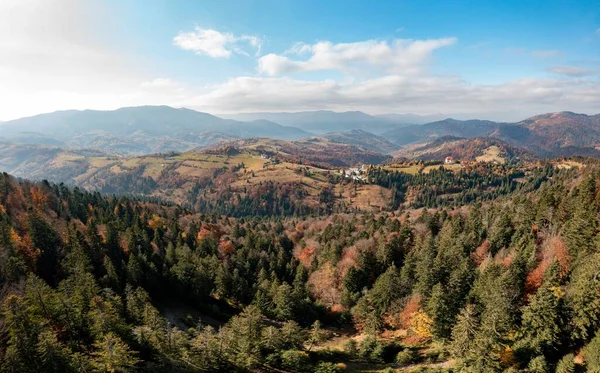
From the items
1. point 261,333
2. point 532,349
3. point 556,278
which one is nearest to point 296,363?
point 261,333

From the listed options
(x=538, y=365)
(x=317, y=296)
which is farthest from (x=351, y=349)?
(x=317, y=296)

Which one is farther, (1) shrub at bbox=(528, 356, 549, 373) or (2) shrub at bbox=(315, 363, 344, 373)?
(2) shrub at bbox=(315, 363, 344, 373)

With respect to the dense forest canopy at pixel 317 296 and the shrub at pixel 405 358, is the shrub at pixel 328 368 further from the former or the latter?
the shrub at pixel 405 358

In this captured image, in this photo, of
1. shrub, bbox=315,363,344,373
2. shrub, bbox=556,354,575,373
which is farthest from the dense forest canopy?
shrub, bbox=315,363,344,373

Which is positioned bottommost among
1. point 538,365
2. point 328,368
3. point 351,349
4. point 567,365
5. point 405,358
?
point 351,349

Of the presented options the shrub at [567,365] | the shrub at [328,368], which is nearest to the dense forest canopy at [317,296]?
the shrub at [567,365]

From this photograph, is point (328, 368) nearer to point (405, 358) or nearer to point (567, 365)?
point (405, 358)

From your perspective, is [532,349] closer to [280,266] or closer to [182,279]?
[280,266]

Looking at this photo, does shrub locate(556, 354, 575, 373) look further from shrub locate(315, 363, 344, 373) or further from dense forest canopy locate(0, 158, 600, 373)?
shrub locate(315, 363, 344, 373)

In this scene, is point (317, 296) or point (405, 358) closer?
point (405, 358)
